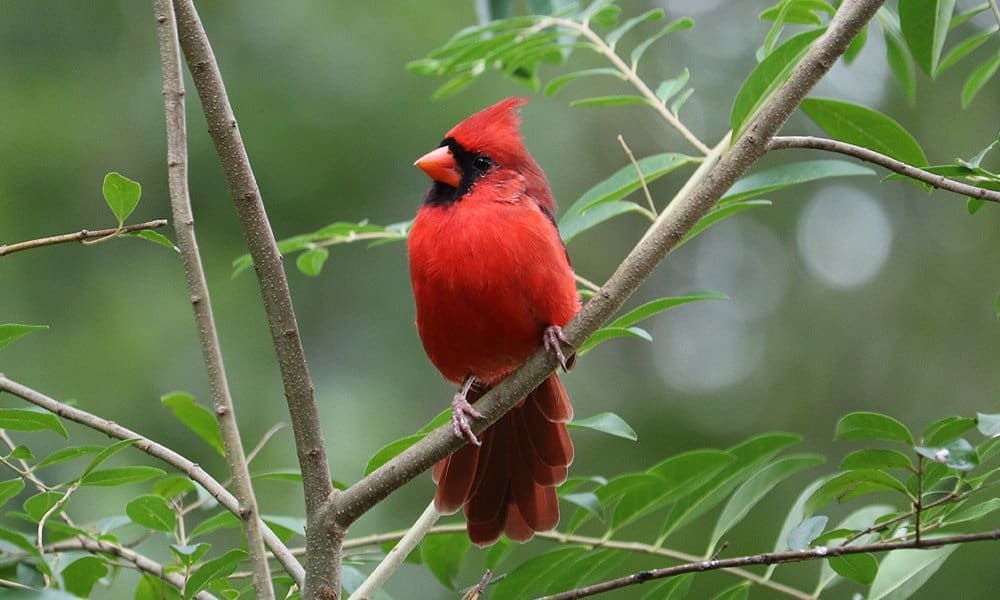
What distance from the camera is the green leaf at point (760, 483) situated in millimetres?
1953

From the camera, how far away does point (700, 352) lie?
22.6 feet

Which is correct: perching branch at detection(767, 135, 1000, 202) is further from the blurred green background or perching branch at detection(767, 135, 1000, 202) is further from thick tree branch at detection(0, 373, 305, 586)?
the blurred green background

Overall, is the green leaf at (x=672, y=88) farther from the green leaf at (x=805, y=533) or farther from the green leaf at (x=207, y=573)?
the green leaf at (x=207, y=573)

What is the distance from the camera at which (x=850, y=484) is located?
181cm

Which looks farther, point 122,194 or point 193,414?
point 193,414

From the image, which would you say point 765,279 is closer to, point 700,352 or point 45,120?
point 700,352

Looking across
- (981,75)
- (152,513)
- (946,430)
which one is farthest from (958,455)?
(152,513)

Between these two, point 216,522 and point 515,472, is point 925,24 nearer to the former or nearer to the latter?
point 515,472

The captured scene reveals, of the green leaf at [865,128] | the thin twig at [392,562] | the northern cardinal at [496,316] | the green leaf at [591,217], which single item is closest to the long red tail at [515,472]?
the northern cardinal at [496,316]

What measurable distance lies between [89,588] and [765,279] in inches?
229

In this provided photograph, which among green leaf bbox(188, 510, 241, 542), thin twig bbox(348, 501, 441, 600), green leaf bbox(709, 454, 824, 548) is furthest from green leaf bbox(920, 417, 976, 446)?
green leaf bbox(188, 510, 241, 542)

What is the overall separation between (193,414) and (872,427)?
45.2 inches

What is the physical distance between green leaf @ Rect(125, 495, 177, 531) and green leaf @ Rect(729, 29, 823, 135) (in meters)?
1.12

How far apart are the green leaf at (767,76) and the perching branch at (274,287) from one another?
79 cm
